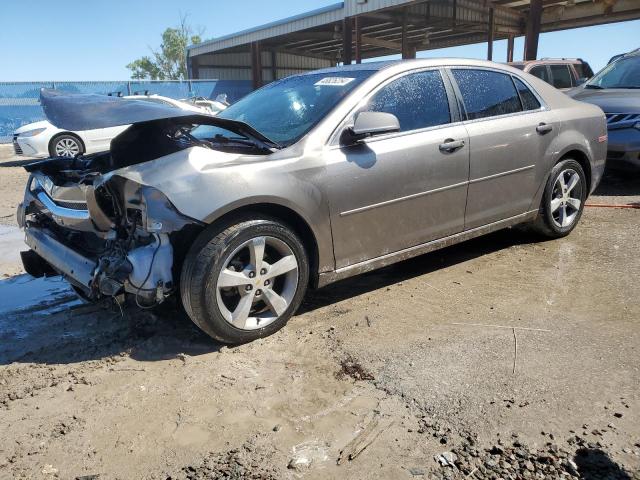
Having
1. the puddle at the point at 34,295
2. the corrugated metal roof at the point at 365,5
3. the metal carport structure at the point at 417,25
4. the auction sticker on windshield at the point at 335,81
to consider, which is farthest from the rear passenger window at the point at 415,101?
the corrugated metal roof at the point at 365,5

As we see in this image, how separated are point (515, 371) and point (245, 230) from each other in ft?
5.41

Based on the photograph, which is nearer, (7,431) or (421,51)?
(7,431)

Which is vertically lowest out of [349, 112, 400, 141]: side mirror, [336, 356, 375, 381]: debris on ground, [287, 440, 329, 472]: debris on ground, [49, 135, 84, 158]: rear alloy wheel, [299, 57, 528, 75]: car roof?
[287, 440, 329, 472]: debris on ground

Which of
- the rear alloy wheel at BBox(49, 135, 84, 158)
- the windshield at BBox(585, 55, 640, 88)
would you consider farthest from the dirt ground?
the rear alloy wheel at BBox(49, 135, 84, 158)

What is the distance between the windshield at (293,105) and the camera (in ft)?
11.5

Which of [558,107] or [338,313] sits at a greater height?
[558,107]

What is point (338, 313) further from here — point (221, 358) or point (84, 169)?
point (84, 169)

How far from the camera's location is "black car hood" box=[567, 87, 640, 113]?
22.7 ft

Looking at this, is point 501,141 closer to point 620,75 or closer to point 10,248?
point 10,248

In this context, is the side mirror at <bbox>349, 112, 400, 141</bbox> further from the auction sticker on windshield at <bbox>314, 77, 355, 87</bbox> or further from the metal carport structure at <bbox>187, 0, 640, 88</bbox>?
the metal carport structure at <bbox>187, 0, 640, 88</bbox>

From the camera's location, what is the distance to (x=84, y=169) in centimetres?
372

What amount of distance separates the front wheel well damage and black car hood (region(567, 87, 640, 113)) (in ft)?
18.6

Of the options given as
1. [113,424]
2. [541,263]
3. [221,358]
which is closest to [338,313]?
[221,358]

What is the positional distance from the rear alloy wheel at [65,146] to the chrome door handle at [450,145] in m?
11.0
